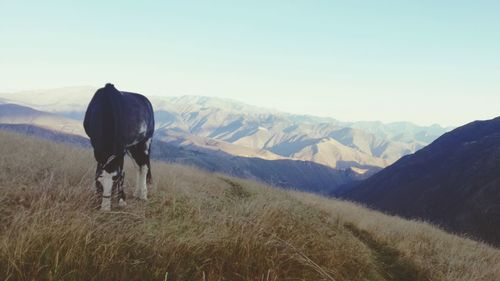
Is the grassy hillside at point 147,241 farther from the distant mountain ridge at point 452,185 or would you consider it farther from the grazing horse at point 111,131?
the distant mountain ridge at point 452,185

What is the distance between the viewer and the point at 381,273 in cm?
838

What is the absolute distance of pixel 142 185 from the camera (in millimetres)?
7457

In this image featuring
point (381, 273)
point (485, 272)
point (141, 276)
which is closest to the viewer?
point (141, 276)

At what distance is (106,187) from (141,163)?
2.24 metres

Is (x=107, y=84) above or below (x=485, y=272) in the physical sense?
above

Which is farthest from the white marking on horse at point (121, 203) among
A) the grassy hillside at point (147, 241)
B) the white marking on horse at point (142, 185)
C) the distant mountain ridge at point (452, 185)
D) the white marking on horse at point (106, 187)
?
the distant mountain ridge at point (452, 185)

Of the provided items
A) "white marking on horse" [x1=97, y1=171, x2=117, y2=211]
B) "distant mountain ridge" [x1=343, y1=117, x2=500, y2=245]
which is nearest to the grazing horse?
"white marking on horse" [x1=97, y1=171, x2=117, y2=211]

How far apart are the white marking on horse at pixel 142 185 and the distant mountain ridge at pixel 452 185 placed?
167 ft

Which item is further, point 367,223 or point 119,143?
point 367,223

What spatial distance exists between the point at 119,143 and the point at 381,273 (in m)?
5.70

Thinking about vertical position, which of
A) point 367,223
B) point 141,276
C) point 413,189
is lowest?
point 413,189

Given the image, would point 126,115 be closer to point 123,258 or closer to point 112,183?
point 112,183

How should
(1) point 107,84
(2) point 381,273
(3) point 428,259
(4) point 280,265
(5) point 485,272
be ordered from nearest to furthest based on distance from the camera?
(4) point 280,265 < (1) point 107,84 < (2) point 381,273 < (5) point 485,272 < (3) point 428,259

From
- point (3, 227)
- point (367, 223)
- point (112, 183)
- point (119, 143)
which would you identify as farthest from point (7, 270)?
point (367, 223)
